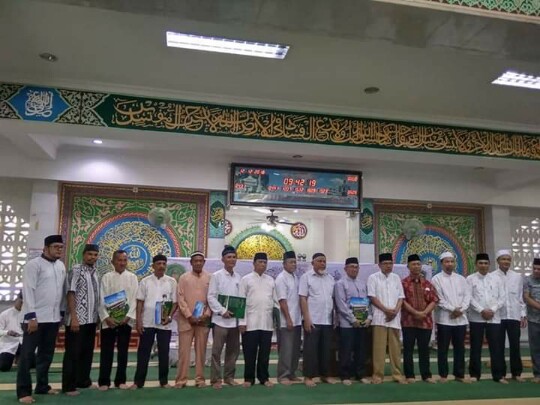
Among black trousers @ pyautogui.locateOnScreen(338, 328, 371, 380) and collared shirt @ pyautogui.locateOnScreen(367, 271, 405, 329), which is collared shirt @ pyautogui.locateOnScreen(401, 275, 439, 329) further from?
black trousers @ pyautogui.locateOnScreen(338, 328, 371, 380)

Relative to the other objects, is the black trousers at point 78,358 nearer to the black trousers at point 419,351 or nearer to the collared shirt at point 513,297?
the black trousers at point 419,351

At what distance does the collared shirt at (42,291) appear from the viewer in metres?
4.07

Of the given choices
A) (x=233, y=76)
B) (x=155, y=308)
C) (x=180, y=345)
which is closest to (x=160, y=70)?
(x=233, y=76)

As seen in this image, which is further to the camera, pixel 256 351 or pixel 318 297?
pixel 318 297

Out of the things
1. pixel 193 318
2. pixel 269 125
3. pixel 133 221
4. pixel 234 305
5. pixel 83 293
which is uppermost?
pixel 269 125

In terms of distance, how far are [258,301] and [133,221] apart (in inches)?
133

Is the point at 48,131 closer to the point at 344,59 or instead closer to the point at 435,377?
the point at 344,59

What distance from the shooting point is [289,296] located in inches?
200

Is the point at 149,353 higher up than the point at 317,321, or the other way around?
the point at 317,321

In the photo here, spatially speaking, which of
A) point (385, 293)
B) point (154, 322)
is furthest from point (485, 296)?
point (154, 322)

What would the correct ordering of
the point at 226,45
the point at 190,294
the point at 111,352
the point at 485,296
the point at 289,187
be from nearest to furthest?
the point at 226,45 < the point at 111,352 < the point at 190,294 < the point at 485,296 < the point at 289,187

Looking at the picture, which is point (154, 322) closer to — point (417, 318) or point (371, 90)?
point (417, 318)

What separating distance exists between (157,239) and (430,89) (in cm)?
458

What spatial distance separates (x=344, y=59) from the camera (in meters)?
4.27
